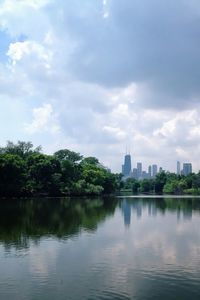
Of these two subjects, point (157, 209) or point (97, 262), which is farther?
point (157, 209)

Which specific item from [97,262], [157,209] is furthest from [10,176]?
[97,262]

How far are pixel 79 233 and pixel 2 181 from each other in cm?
5670

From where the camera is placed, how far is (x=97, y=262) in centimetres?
2256

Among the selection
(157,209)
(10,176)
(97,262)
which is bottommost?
(97,262)

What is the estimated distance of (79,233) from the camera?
33562 mm

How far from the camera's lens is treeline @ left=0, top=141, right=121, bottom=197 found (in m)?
88.8

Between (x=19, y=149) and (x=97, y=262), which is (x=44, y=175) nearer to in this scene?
(x=19, y=149)

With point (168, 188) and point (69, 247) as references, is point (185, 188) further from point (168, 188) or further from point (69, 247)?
point (69, 247)

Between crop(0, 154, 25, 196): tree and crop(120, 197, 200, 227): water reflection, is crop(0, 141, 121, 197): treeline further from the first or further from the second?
crop(120, 197, 200, 227): water reflection

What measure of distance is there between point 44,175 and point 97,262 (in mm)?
81617

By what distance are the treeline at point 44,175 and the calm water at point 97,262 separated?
51255 millimetres

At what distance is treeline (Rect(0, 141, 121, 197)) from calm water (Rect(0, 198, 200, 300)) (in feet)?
168

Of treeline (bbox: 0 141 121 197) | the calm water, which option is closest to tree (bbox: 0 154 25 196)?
treeline (bbox: 0 141 121 197)

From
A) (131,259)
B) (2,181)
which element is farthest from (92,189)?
(131,259)
